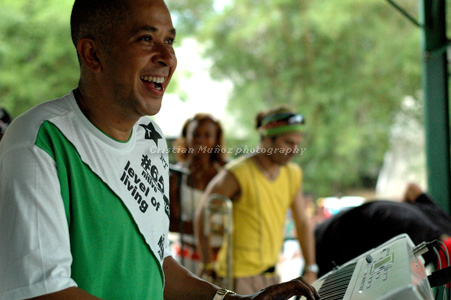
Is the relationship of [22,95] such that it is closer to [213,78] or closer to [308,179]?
[213,78]

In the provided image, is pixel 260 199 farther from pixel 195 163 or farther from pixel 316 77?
pixel 316 77

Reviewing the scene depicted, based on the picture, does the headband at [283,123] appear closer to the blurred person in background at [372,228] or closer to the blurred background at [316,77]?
the blurred person in background at [372,228]

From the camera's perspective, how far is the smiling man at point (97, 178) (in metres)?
0.84

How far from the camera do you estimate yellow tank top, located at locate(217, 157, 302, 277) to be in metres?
2.56

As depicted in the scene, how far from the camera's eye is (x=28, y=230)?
0.84m

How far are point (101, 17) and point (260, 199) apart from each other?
1.70m

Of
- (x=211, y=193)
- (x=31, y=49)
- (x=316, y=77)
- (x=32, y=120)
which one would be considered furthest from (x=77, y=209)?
(x=316, y=77)

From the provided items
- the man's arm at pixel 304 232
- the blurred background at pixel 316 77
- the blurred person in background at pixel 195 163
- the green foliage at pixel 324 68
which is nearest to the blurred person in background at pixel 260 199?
the man's arm at pixel 304 232

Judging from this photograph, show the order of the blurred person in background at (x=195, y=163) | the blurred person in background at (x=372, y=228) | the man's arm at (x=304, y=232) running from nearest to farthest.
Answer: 1. the blurred person in background at (x=372, y=228)
2. the man's arm at (x=304, y=232)
3. the blurred person in background at (x=195, y=163)

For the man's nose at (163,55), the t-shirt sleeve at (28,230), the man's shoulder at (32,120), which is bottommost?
the t-shirt sleeve at (28,230)

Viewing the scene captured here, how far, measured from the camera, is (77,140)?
0.98 m

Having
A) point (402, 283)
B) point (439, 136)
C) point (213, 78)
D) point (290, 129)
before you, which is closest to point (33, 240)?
point (402, 283)

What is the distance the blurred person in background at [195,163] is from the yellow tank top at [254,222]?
42 cm

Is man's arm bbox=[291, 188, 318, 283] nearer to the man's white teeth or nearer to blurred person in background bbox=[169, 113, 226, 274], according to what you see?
blurred person in background bbox=[169, 113, 226, 274]
